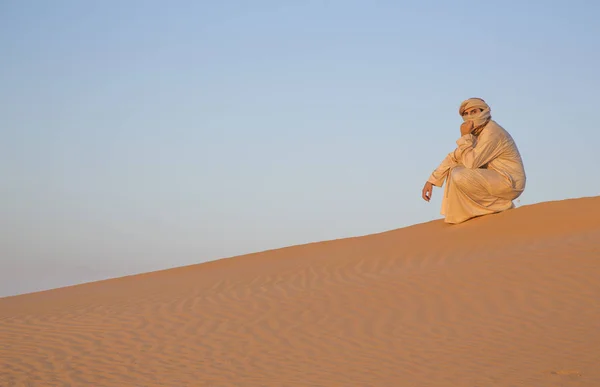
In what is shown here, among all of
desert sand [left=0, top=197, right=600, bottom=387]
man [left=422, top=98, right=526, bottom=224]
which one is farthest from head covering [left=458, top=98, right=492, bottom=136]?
desert sand [left=0, top=197, right=600, bottom=387]

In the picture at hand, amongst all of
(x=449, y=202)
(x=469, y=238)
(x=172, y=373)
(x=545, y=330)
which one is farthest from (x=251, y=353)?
(x=449, y=202)

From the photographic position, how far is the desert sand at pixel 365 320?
676cm

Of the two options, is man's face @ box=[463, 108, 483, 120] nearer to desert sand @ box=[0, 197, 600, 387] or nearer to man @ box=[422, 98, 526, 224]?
man @ box=[422, 98, 526, 224]

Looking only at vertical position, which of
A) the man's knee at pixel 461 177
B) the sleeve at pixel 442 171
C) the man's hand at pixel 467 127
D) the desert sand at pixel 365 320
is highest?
the man's hand at pixel 467 127

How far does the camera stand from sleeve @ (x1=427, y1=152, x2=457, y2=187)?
39.9 feet

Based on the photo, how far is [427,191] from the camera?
481 inches

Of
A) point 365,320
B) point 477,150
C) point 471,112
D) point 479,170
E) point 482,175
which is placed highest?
point 471,112

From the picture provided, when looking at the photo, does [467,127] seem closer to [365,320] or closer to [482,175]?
[482,175]

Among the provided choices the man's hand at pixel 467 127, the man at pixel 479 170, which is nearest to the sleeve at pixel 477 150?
the man at pixel 479 170

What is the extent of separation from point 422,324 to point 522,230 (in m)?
4.10

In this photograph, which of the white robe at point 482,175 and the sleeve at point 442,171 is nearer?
the white robe at point 482,175

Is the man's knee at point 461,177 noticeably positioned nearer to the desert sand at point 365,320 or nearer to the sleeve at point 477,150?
the sleeve at point 477,150

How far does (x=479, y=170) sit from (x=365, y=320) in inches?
168

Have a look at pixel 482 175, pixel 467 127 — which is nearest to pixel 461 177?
pixel 482 175
